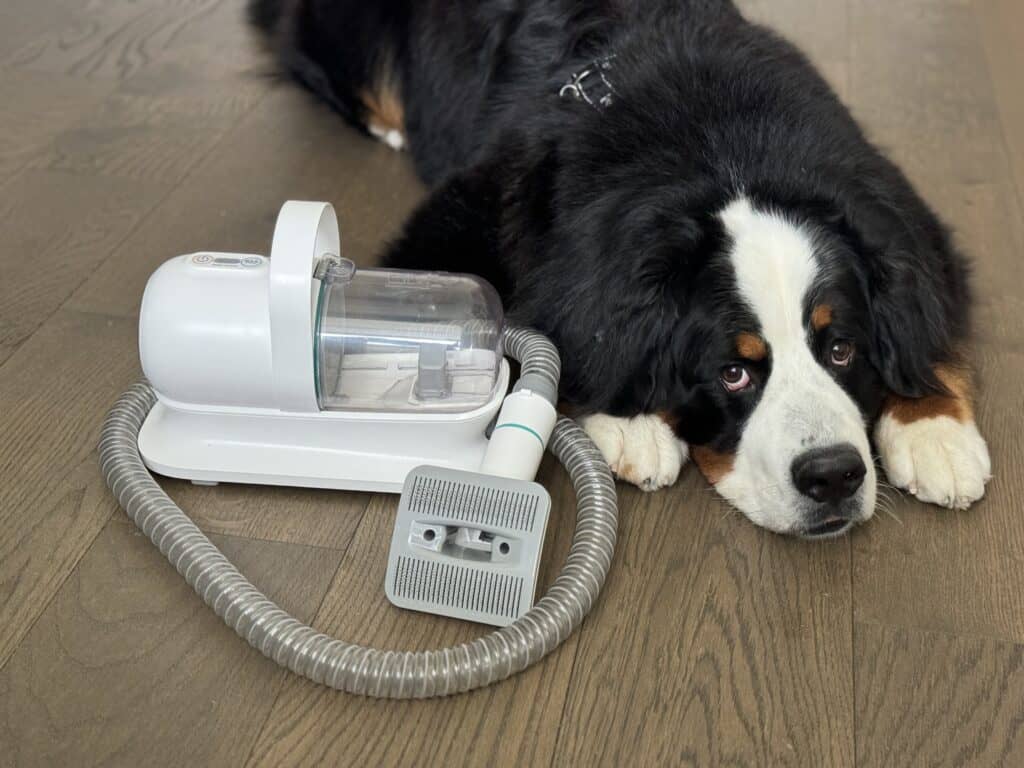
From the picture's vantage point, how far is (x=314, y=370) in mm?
1775

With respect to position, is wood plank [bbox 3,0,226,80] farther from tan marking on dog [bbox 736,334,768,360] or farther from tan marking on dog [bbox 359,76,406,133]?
tan marking on dog [bbox 736,334,768,360]

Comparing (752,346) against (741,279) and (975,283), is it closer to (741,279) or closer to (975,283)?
(741,279)

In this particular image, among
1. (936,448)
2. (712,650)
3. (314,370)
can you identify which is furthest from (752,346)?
(314,370)

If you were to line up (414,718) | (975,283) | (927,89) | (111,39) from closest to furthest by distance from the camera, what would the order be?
(414,718), (975,283), (927,89), (111,39)

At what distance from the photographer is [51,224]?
2727mm

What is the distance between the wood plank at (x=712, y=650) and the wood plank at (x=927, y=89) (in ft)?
5.24

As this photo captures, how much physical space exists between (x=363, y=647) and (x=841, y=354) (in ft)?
3.06

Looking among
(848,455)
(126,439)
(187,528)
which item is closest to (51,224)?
(126,439)

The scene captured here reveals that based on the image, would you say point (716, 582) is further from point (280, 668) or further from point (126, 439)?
point (126, 439)

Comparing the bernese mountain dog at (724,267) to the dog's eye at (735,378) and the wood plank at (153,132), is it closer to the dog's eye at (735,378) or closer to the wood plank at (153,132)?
the dog's eye at (735,378)

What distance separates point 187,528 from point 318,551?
0.71 feet

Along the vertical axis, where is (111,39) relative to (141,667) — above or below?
below

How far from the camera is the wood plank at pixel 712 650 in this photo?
1.55 metres

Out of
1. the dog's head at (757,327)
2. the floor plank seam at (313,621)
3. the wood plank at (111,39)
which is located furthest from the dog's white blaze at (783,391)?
the wood plank at (111,39)
